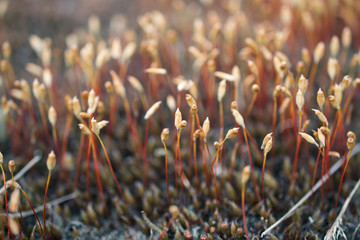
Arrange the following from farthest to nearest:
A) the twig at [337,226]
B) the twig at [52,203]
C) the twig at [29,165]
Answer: the twig at [29,165]
the twig at [52,203]
the twig at [337,226]

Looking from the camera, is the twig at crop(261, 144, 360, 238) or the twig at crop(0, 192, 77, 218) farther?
the twig at crop(0, 192, 77, 218)

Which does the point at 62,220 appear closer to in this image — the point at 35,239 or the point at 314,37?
the point at 35,239

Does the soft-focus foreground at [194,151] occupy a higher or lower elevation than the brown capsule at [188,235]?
higher

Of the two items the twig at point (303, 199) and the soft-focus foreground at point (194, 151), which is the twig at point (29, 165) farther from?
the twig at point (303, 199)

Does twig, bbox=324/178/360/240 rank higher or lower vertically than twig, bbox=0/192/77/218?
lower

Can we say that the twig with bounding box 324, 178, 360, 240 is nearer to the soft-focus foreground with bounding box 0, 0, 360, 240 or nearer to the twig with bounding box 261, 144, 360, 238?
the soft-focus foreground with bounding box 0, 0, 360, 240

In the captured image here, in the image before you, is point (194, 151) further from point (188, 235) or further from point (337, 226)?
point (337, 226)

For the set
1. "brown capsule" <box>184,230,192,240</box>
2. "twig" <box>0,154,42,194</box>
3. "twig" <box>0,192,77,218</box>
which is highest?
"twig" <box>0,154,42,194</box>

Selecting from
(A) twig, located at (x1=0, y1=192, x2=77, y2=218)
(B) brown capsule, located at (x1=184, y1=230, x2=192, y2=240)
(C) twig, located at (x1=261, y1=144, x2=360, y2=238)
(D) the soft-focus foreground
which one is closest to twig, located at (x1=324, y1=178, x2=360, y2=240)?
(D) the soft-focus foreground

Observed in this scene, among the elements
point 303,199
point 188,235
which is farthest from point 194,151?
A: point 303,199

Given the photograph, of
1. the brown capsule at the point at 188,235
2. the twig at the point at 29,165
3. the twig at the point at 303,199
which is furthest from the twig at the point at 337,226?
the twig at the point at 29,165

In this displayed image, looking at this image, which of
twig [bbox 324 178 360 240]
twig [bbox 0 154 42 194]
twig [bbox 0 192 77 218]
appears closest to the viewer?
twig [bbox 324 178 360 240]

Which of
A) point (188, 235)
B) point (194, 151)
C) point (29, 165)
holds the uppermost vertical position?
point (194, 151)
